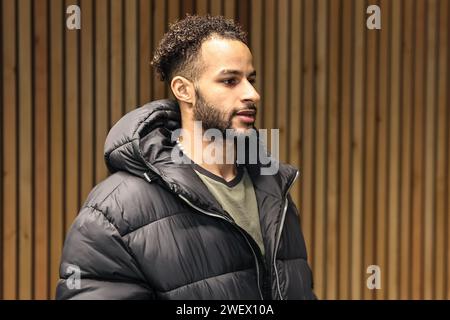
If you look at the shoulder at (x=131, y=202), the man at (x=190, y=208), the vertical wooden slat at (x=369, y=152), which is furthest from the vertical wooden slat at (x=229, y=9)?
the shoulder at (x=131, y=202)

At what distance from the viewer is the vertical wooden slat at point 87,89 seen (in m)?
2.81

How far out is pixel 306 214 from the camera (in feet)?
9.70

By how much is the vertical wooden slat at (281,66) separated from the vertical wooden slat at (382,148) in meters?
0.45

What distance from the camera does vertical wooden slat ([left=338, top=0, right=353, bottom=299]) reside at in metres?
2.94

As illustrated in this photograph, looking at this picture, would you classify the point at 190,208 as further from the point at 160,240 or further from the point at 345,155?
the point at 345,155
